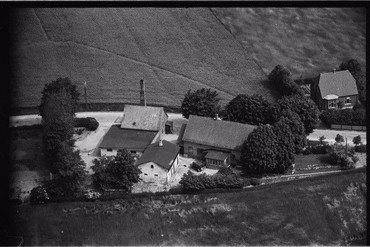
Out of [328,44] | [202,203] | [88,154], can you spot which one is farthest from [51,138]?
[328,44]

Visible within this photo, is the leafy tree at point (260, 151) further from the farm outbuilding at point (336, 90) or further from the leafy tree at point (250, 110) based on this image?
the farm outbuilding at point (336, 90)

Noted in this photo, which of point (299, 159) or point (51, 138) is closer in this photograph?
point (51, 138)

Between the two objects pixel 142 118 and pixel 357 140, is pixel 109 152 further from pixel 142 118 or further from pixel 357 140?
pixel 357 140

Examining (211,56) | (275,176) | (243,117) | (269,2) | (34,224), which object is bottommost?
(34,224)

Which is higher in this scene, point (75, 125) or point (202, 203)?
point (75, 125)

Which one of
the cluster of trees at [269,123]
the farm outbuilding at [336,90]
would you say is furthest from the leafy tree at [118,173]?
the farm outbuilding at [336,90]

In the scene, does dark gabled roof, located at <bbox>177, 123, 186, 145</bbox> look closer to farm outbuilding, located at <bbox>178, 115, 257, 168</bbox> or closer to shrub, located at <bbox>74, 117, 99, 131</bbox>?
farm outbuilding, located at <bbox>178, 115, 257, 168</bbox>

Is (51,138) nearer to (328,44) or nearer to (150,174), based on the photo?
(150,174)

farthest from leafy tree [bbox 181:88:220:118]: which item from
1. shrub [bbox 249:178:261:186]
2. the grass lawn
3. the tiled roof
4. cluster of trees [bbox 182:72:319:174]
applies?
the grass lawn
